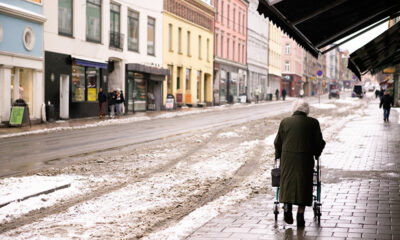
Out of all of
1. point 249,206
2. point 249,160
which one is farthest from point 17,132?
point 249,206

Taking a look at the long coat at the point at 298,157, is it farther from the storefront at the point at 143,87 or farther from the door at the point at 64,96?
the storefront at the point at 143,87

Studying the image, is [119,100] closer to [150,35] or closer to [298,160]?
[150,35]

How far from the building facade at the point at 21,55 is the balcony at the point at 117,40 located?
8.00 metres

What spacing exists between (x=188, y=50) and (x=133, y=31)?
1151 centimetres

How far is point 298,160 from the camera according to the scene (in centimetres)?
692

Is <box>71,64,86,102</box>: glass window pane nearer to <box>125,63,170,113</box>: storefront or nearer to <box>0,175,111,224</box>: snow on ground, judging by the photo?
<box>125,63,170,113</box>: storefront

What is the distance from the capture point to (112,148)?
53.4 ft

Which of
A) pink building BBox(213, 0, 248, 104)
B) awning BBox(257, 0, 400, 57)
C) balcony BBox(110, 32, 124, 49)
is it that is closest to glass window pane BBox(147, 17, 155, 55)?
balcony BBox(110, 32, 124, 49)

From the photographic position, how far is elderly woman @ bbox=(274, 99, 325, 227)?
690 centimetres

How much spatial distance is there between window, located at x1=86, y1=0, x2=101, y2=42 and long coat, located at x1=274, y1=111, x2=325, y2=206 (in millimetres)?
26345

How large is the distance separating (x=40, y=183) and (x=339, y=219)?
498 cm

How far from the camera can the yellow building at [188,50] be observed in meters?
Result: 44.8

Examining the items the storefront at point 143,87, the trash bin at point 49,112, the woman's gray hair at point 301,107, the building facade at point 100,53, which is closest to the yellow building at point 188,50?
the storefront at point 143,87

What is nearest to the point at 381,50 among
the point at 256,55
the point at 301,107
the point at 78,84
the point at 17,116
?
the point at 301,107
